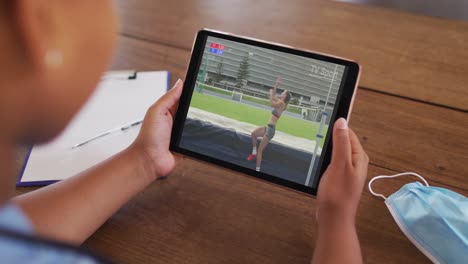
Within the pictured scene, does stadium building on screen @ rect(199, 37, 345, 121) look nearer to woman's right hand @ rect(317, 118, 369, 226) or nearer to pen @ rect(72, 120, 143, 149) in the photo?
woman's right hand @ rect(317, 118, 369, 226)

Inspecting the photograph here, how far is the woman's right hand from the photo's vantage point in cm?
54

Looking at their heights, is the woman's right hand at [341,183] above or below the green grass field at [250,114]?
below

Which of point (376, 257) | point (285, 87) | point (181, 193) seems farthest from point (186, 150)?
point (376, 257)

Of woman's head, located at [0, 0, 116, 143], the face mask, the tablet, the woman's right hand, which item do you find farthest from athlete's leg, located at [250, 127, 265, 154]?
woman's head, located at [0, 0, 116, 143]

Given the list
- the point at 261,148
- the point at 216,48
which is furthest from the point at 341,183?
the point at 216,48

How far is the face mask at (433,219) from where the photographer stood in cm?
52

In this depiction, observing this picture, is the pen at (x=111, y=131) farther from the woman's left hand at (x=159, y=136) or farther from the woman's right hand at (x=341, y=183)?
the woman's right hand at (x=341, y=183)

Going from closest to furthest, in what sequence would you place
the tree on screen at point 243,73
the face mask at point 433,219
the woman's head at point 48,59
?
the woman's head at point 48,59
the face mask at point 433,219
the tree on screen at point 243,73

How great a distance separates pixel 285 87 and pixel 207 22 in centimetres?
35

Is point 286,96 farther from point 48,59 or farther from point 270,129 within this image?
point 48,59

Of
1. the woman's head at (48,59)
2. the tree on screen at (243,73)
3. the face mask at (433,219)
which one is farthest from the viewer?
the tree on screen at (243,73)

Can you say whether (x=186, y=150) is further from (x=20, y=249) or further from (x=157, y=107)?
(x=20, y=249)

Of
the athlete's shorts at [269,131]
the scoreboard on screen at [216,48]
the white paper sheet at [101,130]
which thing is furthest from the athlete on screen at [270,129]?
the white paper sheet at [101,130]

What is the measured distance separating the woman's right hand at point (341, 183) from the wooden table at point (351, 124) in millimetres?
39
